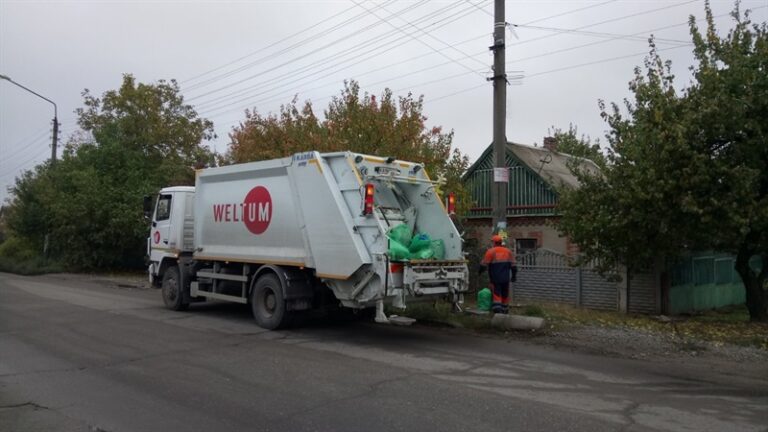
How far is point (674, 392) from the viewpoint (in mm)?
6504

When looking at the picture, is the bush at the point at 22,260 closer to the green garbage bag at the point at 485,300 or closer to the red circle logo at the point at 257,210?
the red circle logo at the point at 257,210

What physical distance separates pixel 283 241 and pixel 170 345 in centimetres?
245

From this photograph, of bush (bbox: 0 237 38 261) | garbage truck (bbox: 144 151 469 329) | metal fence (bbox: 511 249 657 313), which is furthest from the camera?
bush (bbox: 0 237 38 261)

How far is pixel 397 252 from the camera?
8.98 m

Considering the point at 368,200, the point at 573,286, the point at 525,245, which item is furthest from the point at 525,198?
the point at 368,200

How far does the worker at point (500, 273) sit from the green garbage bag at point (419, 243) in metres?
1.65

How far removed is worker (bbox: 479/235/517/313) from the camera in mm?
10773

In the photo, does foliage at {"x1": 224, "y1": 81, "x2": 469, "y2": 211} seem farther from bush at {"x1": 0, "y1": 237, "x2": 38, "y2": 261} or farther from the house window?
bush at {"x1": 0, "y1": 237, "x2": 38, "y2": 261}

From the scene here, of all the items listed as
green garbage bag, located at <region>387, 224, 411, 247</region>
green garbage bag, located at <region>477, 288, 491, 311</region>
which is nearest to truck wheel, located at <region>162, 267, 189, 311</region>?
green garbage bag, located at <region>387, 224, 411, 247</region>

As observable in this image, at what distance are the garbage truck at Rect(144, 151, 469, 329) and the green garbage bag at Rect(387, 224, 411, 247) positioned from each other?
2 cm

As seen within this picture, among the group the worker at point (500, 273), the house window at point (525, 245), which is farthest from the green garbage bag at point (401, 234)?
the house window at point (525, 245)

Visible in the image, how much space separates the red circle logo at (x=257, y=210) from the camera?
10648mm

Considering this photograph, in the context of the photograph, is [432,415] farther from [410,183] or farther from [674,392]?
[410,183]

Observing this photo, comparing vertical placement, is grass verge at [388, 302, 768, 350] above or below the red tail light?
below
